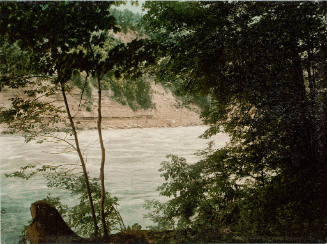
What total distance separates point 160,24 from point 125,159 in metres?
13.2

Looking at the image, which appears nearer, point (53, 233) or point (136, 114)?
point (53, 233)

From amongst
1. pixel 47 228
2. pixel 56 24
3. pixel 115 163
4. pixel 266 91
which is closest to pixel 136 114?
pixel 115 163

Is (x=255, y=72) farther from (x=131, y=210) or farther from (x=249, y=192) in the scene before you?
(x=131, y=210)

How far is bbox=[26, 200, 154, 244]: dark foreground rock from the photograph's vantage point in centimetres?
377

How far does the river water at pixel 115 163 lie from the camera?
10.4 metres

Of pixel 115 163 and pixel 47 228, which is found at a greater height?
pixel 47 228

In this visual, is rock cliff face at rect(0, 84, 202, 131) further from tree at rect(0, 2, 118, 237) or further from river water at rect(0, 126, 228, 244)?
tree at rect(0, 2, 118, 237)

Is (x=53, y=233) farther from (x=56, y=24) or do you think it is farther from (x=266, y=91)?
(x=266, y=91)

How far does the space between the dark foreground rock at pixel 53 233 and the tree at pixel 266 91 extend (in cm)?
129

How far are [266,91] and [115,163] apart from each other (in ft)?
44.4

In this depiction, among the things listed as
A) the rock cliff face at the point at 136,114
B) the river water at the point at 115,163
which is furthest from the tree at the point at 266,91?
the rock cliff face at the point at 136,114

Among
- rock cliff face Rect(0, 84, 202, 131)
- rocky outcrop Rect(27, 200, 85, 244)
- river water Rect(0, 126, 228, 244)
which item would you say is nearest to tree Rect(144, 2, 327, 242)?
rocky outcrop Rect(27, 200, 85, 244)

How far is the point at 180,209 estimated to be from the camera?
18.2 feet

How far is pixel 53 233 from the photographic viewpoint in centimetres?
409
